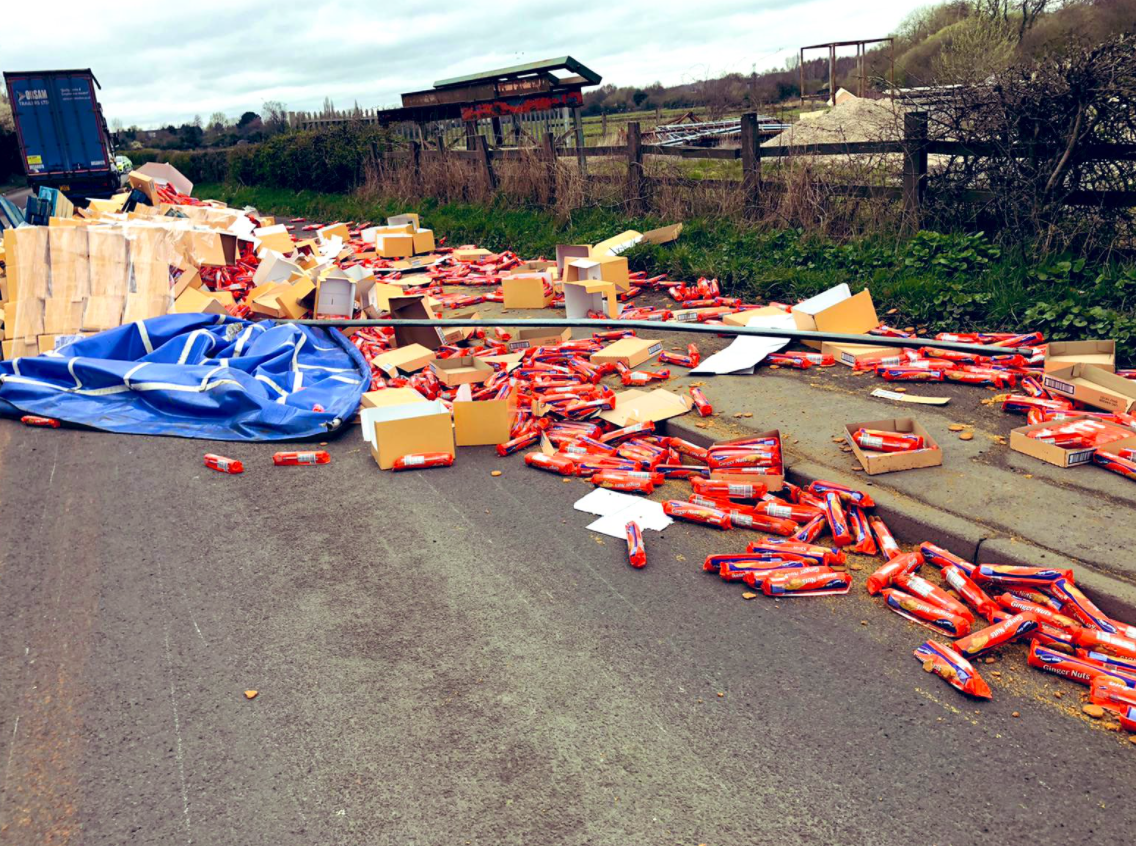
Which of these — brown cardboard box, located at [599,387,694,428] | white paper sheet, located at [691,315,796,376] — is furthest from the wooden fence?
brown cardboard box, located at [599,387,694,428]

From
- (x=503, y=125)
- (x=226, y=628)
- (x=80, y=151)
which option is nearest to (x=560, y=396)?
(x=226, y=628)

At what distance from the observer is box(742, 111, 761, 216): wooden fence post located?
432 inches

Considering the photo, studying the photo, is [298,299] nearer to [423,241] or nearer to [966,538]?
[423,241]

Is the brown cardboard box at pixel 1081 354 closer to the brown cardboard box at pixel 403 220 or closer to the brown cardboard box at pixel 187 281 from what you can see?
the brown cardboard box at pixel 187 281

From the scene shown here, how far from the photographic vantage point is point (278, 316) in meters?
9.48

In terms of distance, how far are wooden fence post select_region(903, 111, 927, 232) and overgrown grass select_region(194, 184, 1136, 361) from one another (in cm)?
30

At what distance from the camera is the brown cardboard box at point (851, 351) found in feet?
22.7

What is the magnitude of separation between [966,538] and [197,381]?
573cm

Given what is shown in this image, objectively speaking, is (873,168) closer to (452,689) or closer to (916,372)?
(916,372)

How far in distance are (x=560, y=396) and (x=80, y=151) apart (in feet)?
76.6

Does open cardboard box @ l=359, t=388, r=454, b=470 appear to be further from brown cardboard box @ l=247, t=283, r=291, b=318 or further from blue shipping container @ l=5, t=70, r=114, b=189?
blue shipping container @ l=5, t=70, r=114, b=189

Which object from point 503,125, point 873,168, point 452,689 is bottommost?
point 452,689

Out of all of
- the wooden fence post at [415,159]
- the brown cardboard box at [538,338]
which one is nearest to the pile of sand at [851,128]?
the brown cardboard box at [538,338]

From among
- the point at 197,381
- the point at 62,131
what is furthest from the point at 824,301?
the point at 62,131
